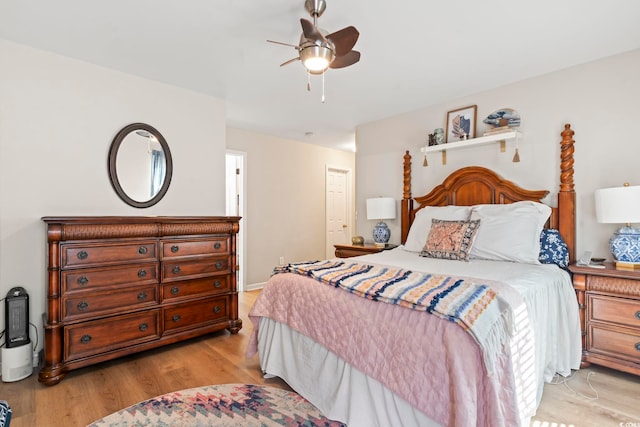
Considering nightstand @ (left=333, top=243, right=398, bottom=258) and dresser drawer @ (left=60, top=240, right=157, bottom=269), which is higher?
dresser drawer @ (left=60, top=240, right=157, bottom=269)

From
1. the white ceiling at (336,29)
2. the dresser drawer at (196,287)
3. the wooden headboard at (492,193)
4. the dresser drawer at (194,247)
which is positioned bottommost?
the dresser drawer at (196,287)

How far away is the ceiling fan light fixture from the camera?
5.77 feet

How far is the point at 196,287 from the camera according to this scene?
2.90 meters

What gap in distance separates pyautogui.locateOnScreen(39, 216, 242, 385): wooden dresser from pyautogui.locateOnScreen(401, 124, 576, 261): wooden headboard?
81.0 inches

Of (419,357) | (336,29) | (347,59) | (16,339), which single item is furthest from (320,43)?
(16,339)

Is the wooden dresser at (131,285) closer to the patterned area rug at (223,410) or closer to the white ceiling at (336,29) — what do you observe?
the patterned area rug at (223,410)

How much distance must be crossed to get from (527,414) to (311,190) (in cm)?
439

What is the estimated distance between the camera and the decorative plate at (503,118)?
121 inches

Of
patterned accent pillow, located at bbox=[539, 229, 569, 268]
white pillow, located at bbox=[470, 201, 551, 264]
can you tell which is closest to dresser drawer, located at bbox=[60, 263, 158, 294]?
white pillow, located at bbox=[470, 201, 551, 264]

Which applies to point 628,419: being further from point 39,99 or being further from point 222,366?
point 39,99

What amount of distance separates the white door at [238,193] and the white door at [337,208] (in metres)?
1.67

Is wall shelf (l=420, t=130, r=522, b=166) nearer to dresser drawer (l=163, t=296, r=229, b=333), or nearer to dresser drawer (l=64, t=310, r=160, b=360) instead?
dresser drawer (l=163, t=296, r=229, b=333)

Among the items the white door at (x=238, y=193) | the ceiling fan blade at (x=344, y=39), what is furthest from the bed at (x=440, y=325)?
the white door at (x=238, y=193)

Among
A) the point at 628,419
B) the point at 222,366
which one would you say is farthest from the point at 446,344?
the point at 222,366
